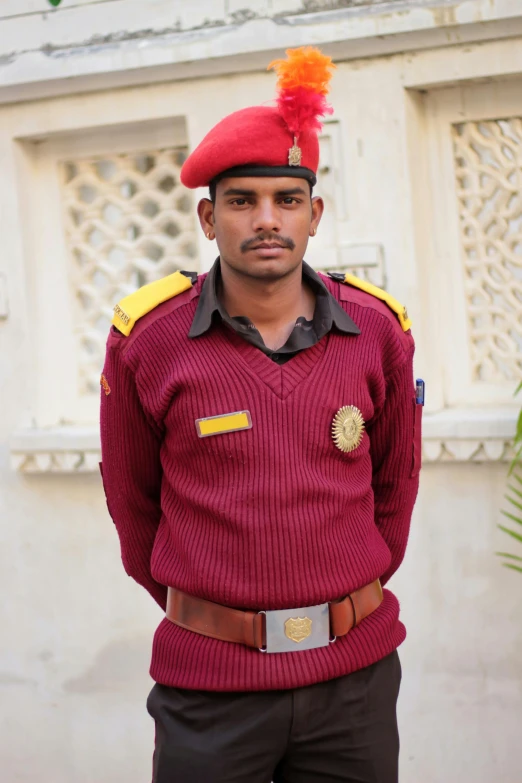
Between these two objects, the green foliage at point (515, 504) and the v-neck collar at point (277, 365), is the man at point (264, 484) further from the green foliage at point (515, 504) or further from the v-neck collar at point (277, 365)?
the green foliage at point (515, 504)

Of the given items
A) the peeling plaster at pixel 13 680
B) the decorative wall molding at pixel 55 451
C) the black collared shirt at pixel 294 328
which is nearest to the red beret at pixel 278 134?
the black collared shirt at pixel 294 328

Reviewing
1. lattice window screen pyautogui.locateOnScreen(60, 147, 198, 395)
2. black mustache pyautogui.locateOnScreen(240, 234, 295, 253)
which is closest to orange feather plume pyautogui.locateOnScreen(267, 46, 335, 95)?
black mustache pyautogui.locateOnScreen(240, 234, 295, 253)

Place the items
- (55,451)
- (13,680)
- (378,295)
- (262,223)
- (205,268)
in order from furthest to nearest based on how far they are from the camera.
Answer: (13,680)
(55,451)
(205,268)
(378,295)
(262,223)

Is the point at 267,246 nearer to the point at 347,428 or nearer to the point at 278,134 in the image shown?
the point at 278,134

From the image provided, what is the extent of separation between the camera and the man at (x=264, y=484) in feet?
6.61

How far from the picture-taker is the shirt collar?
2098 millimetres

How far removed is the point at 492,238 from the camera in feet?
11.1

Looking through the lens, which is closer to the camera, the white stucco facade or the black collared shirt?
the black collared shirt

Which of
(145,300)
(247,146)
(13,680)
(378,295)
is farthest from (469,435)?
(13,680)

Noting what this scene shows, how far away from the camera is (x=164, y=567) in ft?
6.99

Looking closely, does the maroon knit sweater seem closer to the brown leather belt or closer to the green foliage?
the brown leather belt

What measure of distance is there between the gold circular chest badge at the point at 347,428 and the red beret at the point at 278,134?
0.44 metres

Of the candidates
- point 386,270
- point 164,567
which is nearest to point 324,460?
point 164,567

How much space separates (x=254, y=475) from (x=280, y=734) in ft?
1.54
